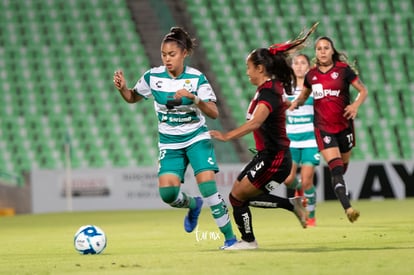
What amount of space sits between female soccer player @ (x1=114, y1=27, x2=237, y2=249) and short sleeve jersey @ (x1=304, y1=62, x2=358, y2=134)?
2304 millimetres

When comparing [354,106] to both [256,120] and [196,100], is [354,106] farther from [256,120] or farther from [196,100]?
[196,100]

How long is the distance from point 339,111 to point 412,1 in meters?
15.4

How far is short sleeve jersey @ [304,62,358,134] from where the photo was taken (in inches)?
413

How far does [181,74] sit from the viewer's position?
8.52 meters

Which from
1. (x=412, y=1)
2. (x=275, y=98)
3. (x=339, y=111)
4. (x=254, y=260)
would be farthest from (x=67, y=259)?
(x=412, y=1)

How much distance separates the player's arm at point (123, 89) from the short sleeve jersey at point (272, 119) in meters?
1.16

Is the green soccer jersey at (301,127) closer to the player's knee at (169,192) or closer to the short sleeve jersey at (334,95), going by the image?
the short sleeve jersey at (334,95)

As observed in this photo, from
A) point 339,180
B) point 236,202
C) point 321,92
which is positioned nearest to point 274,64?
point 236,202

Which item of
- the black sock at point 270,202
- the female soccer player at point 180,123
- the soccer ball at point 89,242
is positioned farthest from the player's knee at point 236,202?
the soccer ball at point 89,242

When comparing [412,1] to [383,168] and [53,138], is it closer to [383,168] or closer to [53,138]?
[383,168]

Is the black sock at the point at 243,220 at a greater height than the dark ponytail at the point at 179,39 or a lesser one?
lesser

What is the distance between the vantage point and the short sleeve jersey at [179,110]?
8430 mm

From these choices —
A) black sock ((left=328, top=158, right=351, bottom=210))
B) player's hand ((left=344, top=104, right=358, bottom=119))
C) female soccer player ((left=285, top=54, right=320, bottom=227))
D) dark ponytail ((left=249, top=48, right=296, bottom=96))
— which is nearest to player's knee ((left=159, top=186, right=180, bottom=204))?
dark ponytail ((left=249, top=48, right=296, bottom=96))

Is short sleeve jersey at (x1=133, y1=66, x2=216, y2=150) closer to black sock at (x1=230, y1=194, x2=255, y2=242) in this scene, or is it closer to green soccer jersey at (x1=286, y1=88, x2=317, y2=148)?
black sock at (x1=230, y1=194, x2=255, y2=242)
